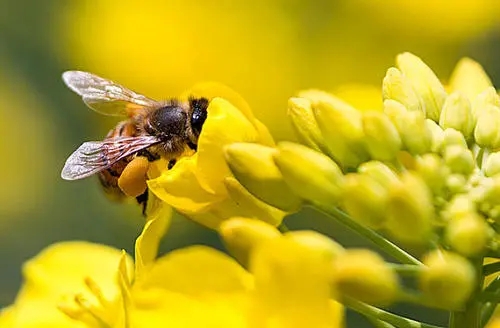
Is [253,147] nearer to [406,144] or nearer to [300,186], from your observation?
[300,186]

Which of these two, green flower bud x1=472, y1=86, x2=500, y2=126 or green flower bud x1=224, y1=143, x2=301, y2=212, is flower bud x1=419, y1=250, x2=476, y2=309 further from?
green flower bud x1=472, y1=86, x2=500, y2=126

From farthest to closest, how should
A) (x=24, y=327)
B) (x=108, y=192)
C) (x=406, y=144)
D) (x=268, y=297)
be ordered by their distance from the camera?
(x=108, y=192), (x=24, y=327), (x=406, y=144), (x=268, y=297)

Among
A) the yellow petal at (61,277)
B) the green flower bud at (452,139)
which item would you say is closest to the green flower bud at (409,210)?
the green flower bud at (452,139)

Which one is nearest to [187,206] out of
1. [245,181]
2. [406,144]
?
[245,181]

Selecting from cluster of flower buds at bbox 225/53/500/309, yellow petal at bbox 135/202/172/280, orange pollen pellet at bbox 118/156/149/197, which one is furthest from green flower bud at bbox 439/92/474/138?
orange pollen pellet at bbox 118/156/149/197

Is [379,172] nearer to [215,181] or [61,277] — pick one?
[215,181]

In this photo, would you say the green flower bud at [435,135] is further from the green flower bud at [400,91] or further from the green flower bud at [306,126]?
the green flower bud at [306,126]
